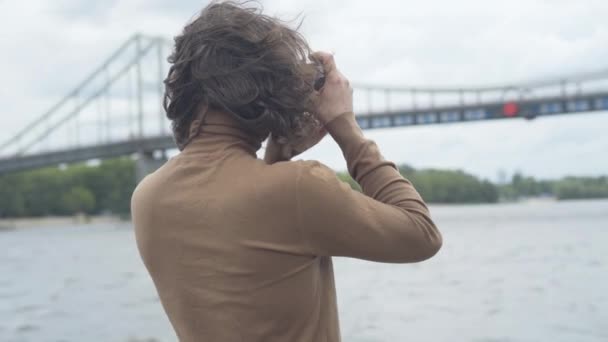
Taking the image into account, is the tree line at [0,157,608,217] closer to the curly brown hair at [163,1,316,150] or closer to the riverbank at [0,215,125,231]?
the riverbank at [0,215,125,231]

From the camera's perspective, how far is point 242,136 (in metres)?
1.11

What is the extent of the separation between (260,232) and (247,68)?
23 cm

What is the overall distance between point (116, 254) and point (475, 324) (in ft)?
50.8

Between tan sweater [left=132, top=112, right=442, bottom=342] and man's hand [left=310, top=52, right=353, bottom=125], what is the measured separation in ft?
0.22

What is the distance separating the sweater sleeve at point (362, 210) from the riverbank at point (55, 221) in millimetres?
57833

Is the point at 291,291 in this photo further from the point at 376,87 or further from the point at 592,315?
the point at 376,87

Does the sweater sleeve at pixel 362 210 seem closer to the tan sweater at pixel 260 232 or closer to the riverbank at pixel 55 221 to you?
the tan sweater at pixel 260 232

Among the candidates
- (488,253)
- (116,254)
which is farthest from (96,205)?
(488,253)

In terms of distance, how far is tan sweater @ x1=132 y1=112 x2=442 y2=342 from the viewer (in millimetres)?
1009

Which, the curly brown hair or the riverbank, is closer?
the curly brown hair

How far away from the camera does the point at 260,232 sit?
1.03 metres

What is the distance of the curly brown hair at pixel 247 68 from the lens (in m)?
1.05

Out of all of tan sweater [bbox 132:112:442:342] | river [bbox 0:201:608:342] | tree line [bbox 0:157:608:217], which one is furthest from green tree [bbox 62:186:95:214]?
tan sweater [bbox 132:112:442:342]

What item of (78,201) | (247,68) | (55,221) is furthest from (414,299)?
(55,221)
